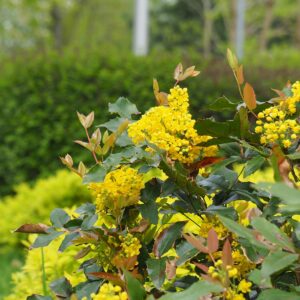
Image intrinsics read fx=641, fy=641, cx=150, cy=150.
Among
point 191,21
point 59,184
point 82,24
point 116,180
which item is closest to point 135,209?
point 116,180

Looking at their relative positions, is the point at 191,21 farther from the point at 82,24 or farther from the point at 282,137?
the point at 282,137

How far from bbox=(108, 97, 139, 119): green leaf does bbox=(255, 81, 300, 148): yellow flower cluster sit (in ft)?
1.09

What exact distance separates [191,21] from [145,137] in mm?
28478

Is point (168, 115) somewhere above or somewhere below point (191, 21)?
above

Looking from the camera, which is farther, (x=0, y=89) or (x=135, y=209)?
(x=0, y=89)

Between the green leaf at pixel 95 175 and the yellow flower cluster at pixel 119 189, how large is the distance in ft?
0.11

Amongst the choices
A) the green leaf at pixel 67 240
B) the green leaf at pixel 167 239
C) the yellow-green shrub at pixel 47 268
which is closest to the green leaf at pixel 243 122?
the green leaf at pixel 167 239

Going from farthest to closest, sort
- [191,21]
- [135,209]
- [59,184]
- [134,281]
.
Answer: [191,21] → [59,184] → [135,209] → [134,281]

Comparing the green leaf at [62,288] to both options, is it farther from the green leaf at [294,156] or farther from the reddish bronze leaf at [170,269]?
the green leaf at [294,156]

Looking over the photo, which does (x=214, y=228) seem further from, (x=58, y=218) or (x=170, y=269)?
(x=58, y=218)

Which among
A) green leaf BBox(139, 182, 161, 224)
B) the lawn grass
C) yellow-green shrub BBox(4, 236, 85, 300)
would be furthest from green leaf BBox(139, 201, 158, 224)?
the lawn grass

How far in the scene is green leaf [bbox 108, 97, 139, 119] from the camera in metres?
1.57

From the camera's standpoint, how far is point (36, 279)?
7.74ft

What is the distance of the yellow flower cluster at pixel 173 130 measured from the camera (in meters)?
1.37
